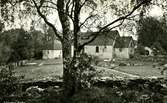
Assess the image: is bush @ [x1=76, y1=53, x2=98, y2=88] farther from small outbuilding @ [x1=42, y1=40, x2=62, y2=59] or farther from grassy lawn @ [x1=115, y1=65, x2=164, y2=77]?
small outbuilding @ [x1=42, y1=40, x2=62, y2=59]

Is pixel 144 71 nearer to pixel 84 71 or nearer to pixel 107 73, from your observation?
pixel 107 73

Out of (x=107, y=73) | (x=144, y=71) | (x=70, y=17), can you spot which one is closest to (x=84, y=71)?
(x=70, y=17)

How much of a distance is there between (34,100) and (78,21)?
454 cm

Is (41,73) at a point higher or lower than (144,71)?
lower

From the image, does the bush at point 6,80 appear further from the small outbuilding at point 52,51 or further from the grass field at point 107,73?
the small outbuilding at point 52,51

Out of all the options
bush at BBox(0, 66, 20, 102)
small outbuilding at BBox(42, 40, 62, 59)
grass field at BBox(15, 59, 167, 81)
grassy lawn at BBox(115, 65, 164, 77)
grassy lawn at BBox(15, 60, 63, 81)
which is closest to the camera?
bush at BBox(0, 66, 20, 102)

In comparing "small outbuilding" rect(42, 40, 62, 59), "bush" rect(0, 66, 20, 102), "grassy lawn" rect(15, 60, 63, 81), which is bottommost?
"grassy lawn" rect(15, 60, 63, 81)

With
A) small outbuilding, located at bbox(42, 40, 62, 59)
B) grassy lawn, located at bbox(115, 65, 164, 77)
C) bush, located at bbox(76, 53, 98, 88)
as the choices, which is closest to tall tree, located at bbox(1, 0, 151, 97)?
bush, located at bbox(76, 53, 98, 88)

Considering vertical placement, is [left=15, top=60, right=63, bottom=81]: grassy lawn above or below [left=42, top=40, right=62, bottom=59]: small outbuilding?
below

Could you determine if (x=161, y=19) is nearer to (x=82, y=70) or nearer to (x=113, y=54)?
(x=82, y=70)

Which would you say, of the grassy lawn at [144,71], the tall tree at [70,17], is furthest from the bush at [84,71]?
the grassy lawn at [144,71]

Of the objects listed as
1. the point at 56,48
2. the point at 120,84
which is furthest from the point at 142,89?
the point at 56,48

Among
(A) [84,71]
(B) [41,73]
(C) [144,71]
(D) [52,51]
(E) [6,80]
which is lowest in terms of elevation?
(B) [41,73]

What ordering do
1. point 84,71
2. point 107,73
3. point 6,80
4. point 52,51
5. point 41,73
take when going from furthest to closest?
1. point 52,51
2. point 41,73
3. point 107,73
4. point 6,80
5. point 84,71
